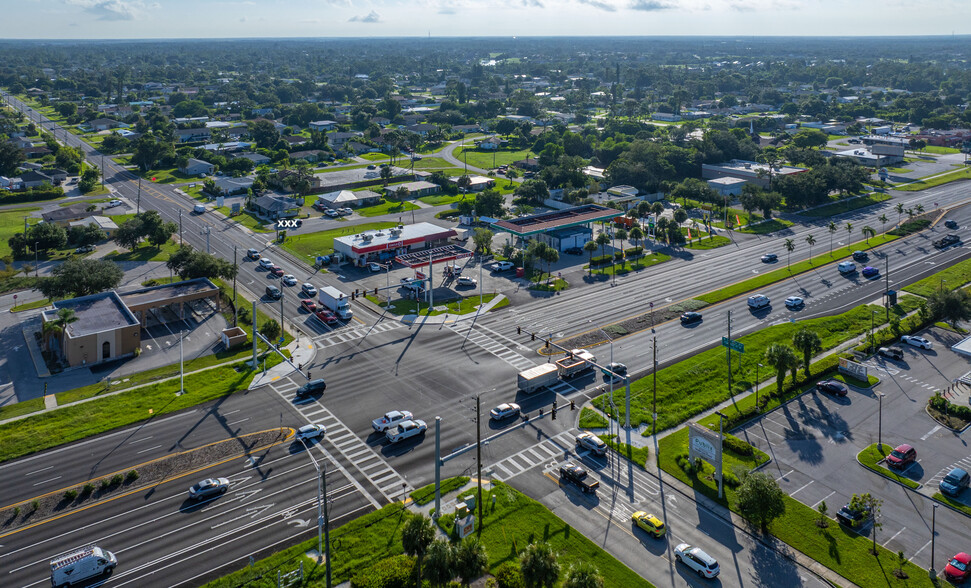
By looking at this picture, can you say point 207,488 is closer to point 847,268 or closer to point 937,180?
point 847,268

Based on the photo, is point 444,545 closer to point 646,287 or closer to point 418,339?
point 418,339

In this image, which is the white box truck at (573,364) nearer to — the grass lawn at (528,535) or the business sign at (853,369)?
the grass lawn at (528,535)

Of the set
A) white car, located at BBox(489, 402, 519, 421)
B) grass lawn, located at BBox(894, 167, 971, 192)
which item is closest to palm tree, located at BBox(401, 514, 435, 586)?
white car, located at BBox(489, 402, 519, 421)

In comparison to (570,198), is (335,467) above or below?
below

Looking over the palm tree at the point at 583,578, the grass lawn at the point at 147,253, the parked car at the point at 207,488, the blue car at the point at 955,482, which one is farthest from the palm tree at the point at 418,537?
the grass lawn at the point at 147,253

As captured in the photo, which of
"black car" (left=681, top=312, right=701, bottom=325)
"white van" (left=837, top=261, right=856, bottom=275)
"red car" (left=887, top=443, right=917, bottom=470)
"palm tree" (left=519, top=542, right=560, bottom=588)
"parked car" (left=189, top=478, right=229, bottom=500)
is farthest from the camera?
"white van" (left=837, top=261, right=856, bottom=275)

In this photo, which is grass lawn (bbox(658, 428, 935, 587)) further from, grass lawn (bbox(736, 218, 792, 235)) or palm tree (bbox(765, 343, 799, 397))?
grass lawn (bbox(736, 218, 792, 235))

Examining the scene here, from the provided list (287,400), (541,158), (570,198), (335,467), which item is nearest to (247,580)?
(335,467)
